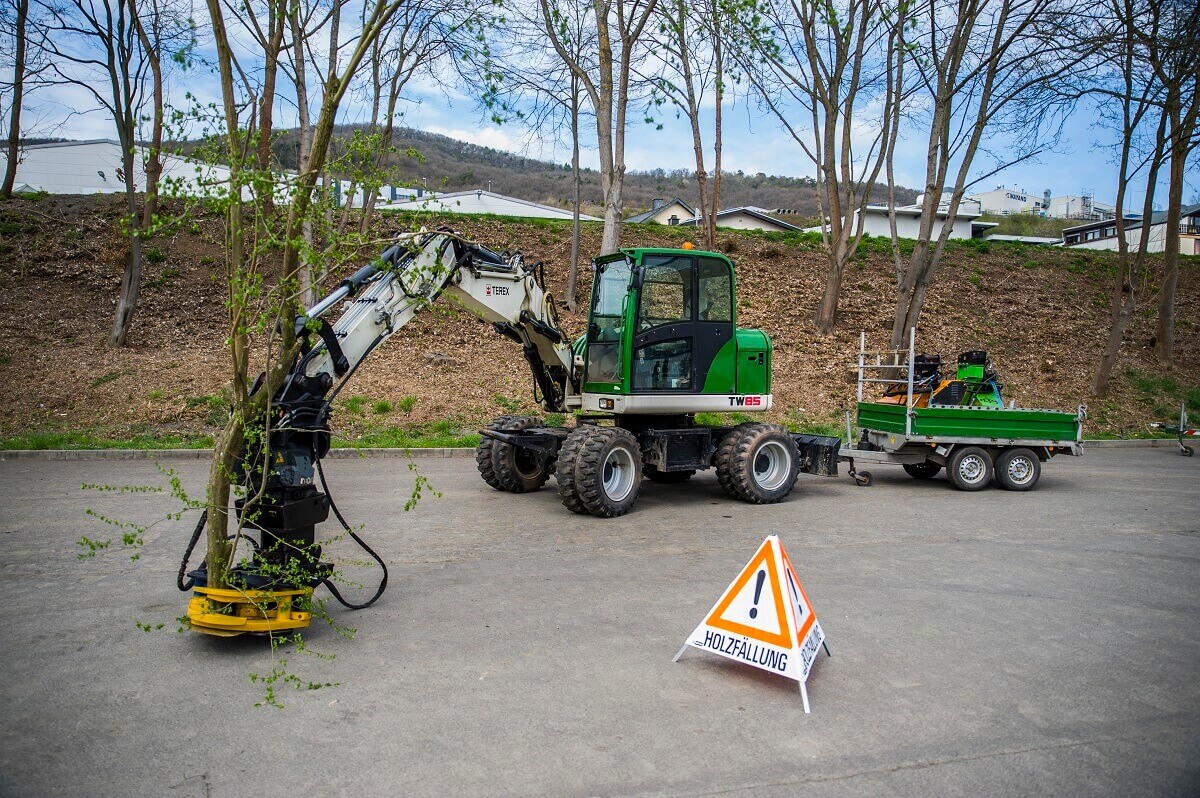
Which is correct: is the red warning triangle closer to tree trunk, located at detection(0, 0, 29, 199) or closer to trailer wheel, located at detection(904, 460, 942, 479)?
trailer wheel, located at detection(904, 460, 942, 479)

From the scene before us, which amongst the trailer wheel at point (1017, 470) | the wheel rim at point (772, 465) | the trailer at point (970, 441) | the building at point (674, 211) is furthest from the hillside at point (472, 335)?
the building at point (674, 211)

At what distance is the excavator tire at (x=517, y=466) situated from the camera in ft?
37.8

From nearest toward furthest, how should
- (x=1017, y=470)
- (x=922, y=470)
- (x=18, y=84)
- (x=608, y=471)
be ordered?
1. (x=608, y=471)
2. (x=1017, y=470)
3. (x=922, y=470)
4. (x=18, y=84)

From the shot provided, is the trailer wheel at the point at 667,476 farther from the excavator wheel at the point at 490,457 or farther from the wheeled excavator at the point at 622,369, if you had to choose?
the excavator wheel at the point at 490,457

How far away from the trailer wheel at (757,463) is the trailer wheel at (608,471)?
4.45ft

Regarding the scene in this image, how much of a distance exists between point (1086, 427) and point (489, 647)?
19.5m

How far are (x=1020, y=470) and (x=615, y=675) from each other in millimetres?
9839

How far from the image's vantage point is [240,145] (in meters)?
5.73

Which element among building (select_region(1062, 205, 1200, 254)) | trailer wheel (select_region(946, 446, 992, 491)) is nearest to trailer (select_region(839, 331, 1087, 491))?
trailer wheel (select_region(946, 446, 992, 491))

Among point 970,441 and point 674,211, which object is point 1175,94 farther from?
point 674,211

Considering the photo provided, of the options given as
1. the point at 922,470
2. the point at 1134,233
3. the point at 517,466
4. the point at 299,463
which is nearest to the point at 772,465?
the point at 517,466

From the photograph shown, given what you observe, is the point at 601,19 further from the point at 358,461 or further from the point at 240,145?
the point at 240,145

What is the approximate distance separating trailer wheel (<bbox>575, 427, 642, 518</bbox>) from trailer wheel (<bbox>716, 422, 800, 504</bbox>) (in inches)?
53.4

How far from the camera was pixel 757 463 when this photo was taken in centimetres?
1158
